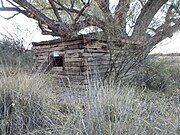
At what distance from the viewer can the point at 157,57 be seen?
22.8 feet

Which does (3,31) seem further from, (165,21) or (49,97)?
(49,97)

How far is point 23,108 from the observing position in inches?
123

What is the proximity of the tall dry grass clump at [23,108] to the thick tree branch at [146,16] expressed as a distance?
370 cm

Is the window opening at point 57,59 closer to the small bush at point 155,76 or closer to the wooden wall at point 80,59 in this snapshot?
the wooden wall at point 80,59

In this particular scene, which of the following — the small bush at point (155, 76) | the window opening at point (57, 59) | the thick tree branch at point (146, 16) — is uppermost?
the thick tree branch at point (146, 16)

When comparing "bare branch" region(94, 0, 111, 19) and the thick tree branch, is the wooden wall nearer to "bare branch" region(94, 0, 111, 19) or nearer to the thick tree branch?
"bare branch" region(94, 0, 111, 19)

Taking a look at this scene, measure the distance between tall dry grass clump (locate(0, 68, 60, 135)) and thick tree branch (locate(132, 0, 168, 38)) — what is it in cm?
370

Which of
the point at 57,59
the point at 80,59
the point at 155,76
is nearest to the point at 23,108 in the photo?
the point at 80,59

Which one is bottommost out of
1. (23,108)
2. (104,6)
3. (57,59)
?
(23,108)

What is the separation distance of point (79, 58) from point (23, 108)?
3282 millimetres

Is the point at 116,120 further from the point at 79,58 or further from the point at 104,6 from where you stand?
the point at 104,6

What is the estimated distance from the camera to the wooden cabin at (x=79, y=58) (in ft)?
20.3

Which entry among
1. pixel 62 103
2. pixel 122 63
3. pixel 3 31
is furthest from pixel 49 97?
pixel 3 31

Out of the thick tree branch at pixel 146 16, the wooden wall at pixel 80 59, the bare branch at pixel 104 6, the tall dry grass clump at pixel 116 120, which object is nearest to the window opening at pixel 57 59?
the wooden wall at pixel 80 59
